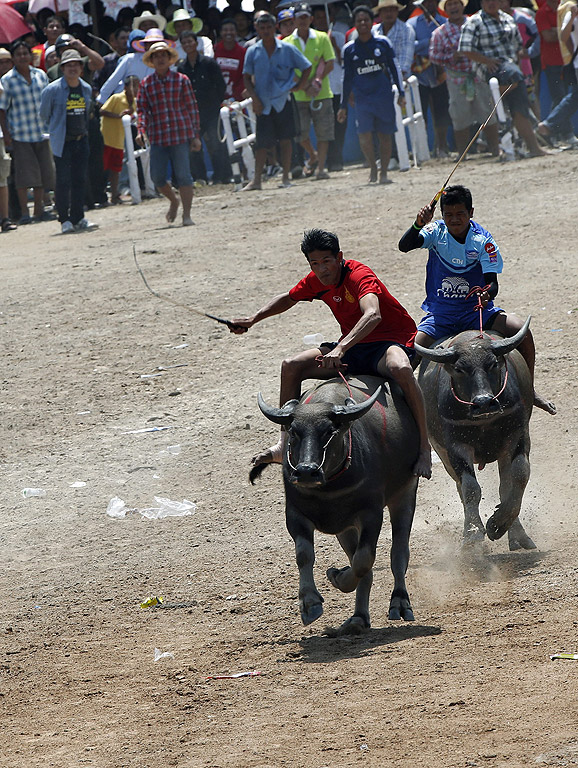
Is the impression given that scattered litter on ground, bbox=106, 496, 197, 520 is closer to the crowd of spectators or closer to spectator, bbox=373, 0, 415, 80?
the crowd of spectators

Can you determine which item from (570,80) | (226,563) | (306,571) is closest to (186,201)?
(570,80)

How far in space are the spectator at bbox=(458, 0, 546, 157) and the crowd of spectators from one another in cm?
2

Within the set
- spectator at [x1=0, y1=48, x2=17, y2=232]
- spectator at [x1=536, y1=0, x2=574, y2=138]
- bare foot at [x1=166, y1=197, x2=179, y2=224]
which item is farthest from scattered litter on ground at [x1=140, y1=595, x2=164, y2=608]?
spectator at [x1=536, y1=0, x2=574, y2=138]

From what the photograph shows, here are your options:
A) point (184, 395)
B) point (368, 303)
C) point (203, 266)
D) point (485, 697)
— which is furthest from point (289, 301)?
point (203, 266)

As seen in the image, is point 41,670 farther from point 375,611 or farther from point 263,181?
point 263,181

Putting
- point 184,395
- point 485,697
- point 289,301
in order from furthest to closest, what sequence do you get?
point 184,395 < point 289,301 < point 485,697

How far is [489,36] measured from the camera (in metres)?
19.9

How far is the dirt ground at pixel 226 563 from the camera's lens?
518cm

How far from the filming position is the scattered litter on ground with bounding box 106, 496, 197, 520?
8.80 m

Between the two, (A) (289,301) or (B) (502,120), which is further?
(B) (502,120)

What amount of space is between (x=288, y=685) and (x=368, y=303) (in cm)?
213

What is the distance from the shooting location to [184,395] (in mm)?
11133

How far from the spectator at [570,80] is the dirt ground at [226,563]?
19.4 feet

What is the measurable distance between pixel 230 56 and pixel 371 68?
13.3 ft
